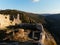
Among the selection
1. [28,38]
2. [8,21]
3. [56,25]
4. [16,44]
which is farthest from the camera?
[56,25]

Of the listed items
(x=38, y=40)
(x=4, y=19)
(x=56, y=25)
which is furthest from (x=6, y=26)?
(x=56, y=25)

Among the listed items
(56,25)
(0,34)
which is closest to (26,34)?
(0,34)

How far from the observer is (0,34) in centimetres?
3334

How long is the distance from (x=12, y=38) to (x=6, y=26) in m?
6.26

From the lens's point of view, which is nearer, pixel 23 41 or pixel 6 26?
pixel 23 41

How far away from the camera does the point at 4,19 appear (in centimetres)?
3806

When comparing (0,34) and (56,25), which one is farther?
(56,25)

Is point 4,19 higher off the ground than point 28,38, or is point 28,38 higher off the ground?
point 4,19

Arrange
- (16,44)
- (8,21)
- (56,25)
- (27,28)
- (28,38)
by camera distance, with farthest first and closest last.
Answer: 1. (56,25)
2. (8,21)
3. (27,28)
4. (28,38)
5. (16,44)

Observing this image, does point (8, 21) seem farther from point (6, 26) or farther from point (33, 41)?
point (33, 41)

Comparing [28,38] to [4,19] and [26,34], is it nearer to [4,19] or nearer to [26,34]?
[26,34]

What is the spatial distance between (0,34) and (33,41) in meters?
4.72

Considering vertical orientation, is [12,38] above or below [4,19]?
A: below

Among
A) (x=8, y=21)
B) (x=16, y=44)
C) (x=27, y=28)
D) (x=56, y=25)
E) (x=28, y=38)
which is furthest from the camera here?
(x=56, y=25)
